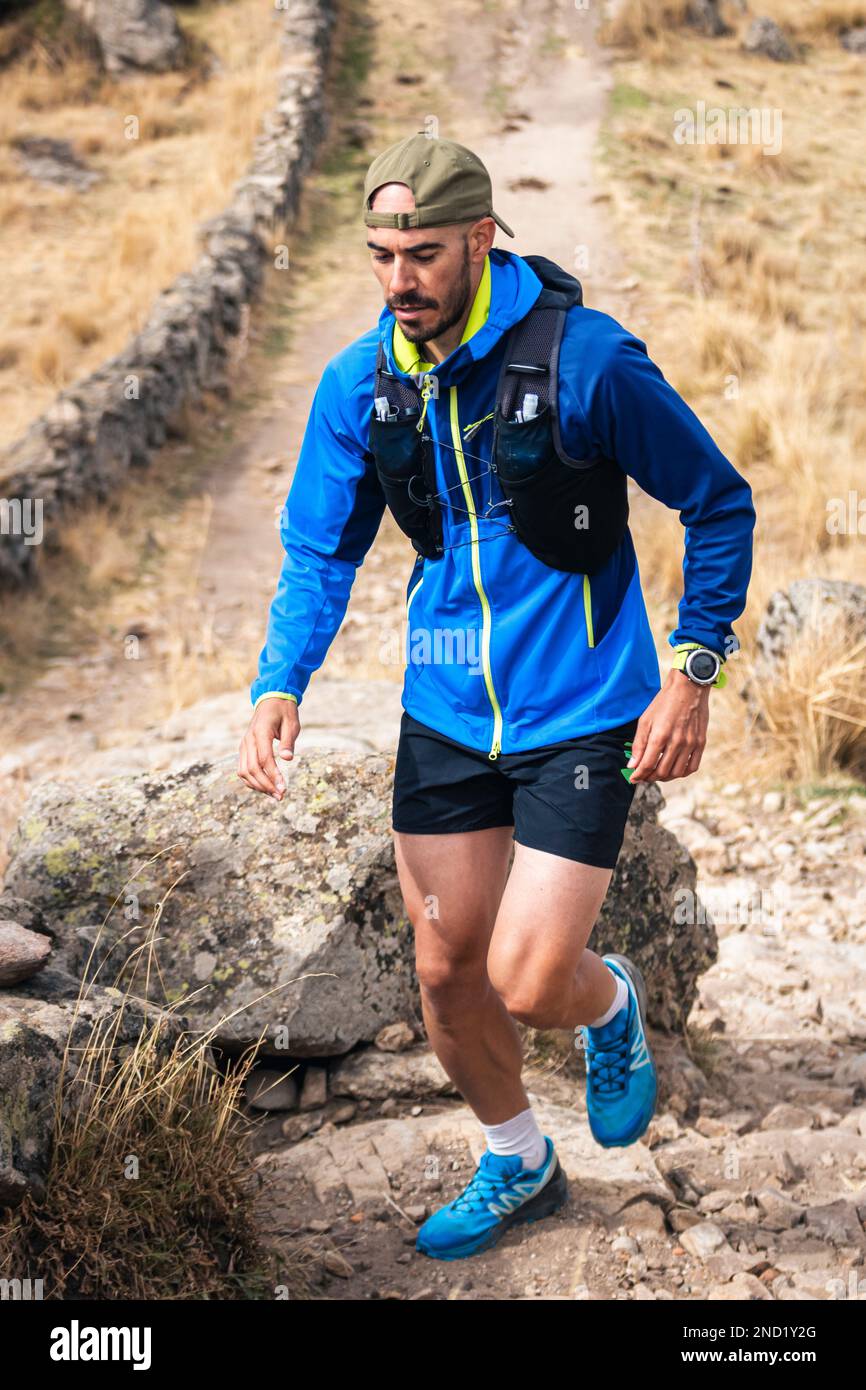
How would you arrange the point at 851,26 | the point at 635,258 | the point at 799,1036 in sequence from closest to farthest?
the point at 799,1036 → the point at 635,258 → the point at 851,26

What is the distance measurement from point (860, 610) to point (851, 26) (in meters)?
18.0

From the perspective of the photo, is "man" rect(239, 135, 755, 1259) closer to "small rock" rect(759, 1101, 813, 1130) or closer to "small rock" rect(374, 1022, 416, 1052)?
"small rock" rect(374, 1022, 416, 1052)

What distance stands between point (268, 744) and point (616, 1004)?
3.42 ft

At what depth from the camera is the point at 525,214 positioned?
14484 millimetres

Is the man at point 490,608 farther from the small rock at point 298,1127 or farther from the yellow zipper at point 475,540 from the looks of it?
the small rock at point 298,1127

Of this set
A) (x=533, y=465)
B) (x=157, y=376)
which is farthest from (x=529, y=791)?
(x=157, y=376)

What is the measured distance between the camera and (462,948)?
2969 millimetres

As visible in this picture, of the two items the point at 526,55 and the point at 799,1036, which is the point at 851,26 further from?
the point at 799,1036

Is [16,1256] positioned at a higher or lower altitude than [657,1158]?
higher

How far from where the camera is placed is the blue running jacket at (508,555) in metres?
2.67

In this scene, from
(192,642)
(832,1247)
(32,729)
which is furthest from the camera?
(192,642)

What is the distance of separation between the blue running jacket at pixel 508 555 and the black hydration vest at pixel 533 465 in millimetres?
29

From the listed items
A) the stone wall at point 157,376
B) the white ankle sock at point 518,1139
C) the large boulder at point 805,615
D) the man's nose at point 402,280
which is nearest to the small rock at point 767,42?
the stone wall at point 157,376
